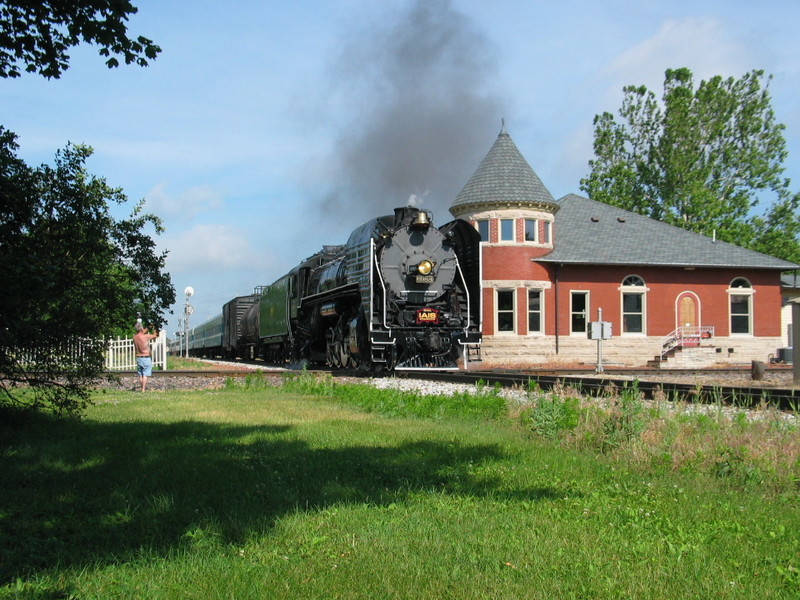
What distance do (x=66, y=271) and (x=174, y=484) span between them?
11.9 ft

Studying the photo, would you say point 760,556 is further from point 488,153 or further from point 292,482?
point 488,153

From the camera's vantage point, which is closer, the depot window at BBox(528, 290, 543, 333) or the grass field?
the grass field

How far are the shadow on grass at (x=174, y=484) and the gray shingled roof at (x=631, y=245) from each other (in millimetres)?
26979

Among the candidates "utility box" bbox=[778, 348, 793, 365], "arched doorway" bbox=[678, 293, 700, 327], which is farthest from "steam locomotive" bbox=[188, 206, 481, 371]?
"utility box" bbox=[778, 348, 793, 365]

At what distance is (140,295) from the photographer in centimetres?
975

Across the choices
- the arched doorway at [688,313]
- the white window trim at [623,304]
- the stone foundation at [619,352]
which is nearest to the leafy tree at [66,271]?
the stone foundation at [619,352]

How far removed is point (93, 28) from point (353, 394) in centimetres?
732

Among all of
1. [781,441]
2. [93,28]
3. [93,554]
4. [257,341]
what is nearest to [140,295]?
[93,28]

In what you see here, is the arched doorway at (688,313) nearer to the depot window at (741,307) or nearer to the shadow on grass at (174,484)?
the depot window at (741,307)

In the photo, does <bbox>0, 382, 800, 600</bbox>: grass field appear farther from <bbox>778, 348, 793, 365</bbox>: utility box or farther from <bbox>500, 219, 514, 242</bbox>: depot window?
<bbox>778, 348, 793, 365</bbox>: utility box

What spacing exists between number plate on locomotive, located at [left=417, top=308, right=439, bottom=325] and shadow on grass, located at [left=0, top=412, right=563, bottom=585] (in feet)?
32.6

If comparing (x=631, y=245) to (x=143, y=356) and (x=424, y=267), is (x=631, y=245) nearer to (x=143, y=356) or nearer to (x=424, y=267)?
(x=424, y=267)

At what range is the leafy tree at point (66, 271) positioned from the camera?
8.02 meters

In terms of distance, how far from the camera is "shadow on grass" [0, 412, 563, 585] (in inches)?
185
